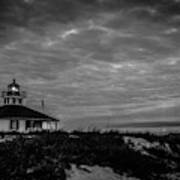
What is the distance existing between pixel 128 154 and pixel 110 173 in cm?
209

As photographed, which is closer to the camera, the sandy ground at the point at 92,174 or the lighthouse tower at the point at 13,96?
the sandy ground at the point at 92,174

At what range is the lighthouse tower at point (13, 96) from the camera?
51.8 metres

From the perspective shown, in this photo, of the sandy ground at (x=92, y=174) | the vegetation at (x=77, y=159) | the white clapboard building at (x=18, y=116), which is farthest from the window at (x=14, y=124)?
the sandy ground at (x=92, y=174)

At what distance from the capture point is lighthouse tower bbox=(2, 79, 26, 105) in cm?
5178

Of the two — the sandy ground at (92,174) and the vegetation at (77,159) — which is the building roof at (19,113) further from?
the sandy ground at (92,174)

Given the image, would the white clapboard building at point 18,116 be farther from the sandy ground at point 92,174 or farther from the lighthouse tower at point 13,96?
the sandy ground at point 92,174

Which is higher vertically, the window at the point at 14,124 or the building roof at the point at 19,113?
the building roof at the point at 19,113

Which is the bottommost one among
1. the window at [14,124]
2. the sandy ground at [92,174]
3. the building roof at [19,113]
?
the sandy ground at [92,174]

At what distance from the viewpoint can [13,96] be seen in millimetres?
51594

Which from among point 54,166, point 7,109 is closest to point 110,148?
point 54,166

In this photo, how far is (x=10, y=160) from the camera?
10102mm

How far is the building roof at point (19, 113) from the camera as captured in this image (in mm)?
44778

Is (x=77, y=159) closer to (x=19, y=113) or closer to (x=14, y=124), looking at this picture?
(x=14, y=124)

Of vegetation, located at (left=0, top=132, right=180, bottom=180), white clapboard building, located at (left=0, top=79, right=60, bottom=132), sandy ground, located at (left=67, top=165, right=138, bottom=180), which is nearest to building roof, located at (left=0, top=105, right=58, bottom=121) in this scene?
white clapboard building, located at (left=0, top=79, right=60, bottom=132)
